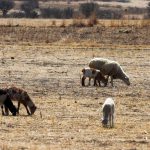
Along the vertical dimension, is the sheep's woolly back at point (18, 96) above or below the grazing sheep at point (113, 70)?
above

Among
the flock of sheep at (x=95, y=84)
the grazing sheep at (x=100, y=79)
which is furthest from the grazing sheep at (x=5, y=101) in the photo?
the grazing sheep at (x=100, y=79)

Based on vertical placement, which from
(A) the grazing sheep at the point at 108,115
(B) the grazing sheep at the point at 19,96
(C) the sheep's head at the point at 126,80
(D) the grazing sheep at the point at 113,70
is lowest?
(C) the sheep's head at the point at 126,80

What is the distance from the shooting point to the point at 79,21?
232 ft

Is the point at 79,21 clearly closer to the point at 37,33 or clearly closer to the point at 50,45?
the point at 37,33

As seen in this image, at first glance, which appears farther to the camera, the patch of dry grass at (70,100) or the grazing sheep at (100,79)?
the grazing sheep at (100,79)

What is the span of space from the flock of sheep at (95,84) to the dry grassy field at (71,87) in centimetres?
33

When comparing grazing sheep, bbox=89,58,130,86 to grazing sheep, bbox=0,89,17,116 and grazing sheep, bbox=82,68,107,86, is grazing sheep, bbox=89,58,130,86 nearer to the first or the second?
grazing sheep, bbox=82,68,107,86

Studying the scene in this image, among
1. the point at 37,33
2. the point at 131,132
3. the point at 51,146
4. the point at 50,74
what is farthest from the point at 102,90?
the point at 37,33

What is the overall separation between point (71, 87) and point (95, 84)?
182 cm

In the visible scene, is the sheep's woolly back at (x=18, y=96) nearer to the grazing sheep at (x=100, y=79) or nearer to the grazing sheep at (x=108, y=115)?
the grazing sheep at (x=108, y=115)

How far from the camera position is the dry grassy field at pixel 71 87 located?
22641 mm

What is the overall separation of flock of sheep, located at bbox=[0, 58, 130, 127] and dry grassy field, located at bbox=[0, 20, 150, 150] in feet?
1.07

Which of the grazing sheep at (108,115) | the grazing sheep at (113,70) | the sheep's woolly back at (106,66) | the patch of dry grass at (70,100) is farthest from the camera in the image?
the sheep's woolly back at (106,66)

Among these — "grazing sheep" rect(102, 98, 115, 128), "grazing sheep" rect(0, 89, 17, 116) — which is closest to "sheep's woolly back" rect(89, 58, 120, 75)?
"grazing sheep" rect(0, 89, 17, 116)
